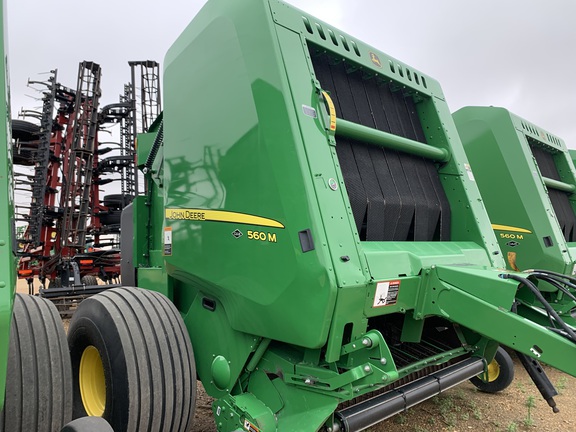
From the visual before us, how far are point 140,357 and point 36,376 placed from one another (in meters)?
0.49

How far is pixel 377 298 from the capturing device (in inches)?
90.0

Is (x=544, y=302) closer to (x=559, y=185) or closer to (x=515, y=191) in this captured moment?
(x=515, y=191)

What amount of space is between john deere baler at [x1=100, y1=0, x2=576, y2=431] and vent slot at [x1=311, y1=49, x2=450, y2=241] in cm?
1

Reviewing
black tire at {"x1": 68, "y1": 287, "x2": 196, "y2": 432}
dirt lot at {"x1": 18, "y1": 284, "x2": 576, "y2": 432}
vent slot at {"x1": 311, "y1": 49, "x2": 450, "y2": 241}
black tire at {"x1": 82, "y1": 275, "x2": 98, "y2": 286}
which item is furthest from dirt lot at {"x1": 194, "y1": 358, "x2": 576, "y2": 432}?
black tire at {"x1": 82, "y1": 275, "x2": 98, "y2": 286}

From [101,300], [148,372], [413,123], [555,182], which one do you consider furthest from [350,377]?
[555,182]

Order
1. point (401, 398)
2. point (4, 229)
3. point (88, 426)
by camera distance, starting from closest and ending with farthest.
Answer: point (4, 229)
point (88, 426)
point (401, 398)

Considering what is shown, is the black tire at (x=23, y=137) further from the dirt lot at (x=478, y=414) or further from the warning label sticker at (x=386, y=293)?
the warning label sticker at (x=386, y=293)

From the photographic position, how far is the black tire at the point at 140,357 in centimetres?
233

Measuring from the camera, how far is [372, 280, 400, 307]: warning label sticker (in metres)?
2.28

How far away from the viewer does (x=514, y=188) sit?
17.4 ft

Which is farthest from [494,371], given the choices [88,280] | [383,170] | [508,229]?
[88,280]

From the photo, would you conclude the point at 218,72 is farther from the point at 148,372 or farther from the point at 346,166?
the point at 148,372

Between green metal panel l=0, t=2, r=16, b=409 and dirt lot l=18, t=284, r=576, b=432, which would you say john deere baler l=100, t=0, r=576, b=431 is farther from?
green metal panel l=0, t=2, r=16, b=409

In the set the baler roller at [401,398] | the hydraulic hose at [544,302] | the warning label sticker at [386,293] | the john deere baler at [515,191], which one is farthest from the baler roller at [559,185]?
the warning label sticker at [386,293]
